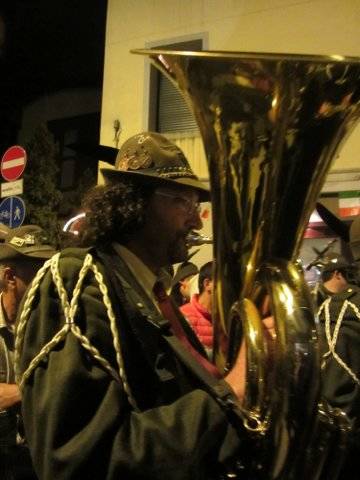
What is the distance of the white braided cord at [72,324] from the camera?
5.09 feet

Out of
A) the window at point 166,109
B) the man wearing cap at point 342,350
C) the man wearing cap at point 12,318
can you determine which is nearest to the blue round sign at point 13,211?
the man wearing cap at point 12,318

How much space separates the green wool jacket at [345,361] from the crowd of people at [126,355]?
3.35 ft

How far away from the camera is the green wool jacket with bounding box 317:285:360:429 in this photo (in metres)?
2.84

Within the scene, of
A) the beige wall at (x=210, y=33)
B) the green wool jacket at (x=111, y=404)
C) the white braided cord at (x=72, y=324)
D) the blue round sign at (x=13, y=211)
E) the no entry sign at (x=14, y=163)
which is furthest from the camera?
the beige wall at (x=210, y=33)

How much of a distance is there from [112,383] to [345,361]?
5.71 ft

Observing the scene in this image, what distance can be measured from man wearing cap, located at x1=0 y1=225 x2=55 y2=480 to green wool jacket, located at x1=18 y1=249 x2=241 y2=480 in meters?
1.26

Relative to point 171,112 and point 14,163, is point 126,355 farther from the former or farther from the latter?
point 171,112

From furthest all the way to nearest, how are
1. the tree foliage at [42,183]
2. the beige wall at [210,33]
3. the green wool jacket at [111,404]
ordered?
the tree foliage at [42,183]
the beige wall at [210,33]
the green wool jacket at [111,404]

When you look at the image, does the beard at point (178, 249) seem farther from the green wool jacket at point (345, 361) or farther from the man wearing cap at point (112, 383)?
the green wool jacket at point (345, 361)

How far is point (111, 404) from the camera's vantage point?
58.7 inches

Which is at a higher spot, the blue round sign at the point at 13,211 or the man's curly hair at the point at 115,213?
the blue round sign at the point at 13,211

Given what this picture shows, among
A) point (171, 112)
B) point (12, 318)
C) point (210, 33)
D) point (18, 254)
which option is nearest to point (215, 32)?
point (210, 33)

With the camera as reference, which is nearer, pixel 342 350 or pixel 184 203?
pixel 184 203

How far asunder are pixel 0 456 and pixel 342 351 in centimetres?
168
